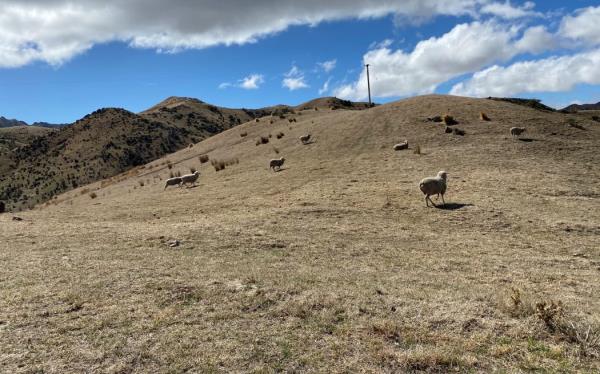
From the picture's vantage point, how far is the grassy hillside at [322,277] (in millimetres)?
6973

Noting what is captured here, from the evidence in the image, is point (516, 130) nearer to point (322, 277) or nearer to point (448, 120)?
point (448, 120)

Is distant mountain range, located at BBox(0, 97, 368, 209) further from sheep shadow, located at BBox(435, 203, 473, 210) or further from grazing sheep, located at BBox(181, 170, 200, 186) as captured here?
sheep shadow, located at BBox(435, 203, 473, 210)

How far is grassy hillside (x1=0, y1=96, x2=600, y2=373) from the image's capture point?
22.9 ft

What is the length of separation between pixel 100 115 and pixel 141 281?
112 metres

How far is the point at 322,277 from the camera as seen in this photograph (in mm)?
10703

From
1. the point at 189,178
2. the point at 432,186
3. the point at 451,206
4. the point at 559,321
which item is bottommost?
the point at 559,321

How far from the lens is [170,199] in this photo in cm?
2467

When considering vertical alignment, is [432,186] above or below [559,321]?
above

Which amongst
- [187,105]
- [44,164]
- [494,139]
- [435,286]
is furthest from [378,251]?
[187,105]

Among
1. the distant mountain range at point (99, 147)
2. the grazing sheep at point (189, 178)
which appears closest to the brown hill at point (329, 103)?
→ the distant mountain range at point (99, 147)

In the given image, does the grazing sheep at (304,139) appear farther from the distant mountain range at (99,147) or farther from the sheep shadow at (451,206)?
the distant mountain range at (99,147)

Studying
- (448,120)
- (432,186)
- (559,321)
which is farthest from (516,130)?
(559,321)

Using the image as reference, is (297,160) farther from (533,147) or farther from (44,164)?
(44,164)

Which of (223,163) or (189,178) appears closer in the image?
(189,178)
